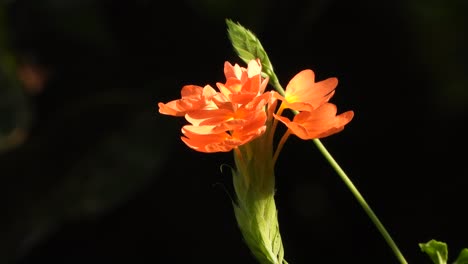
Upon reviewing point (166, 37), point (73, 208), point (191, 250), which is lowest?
point (191, 250)

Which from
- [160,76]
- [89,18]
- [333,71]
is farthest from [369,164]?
[89,18]

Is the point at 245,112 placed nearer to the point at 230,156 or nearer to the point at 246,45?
the point at 246,45

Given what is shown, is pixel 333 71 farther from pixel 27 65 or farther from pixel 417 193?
pixel 27 65

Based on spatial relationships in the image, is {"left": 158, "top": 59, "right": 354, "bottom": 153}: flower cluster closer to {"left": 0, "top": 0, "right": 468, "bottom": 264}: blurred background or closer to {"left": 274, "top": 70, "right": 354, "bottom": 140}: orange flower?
{"left": 274, "top": 70, "right": 354, "bottom": 140}: orange flower

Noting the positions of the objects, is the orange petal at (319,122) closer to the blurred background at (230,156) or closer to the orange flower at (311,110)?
the orange flower at (311,110)

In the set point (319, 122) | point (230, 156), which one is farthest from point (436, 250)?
point (230, 156)

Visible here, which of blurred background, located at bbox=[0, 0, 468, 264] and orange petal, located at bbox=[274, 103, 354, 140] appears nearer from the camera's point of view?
orange petal, located at bbox=[274, 103, 354, 140]

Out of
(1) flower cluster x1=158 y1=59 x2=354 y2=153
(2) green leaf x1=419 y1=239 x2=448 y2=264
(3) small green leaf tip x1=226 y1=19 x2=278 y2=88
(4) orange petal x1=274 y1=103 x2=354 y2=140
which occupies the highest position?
(3) small green leaf tip x1=226 y1=19 x2=278 y2=88

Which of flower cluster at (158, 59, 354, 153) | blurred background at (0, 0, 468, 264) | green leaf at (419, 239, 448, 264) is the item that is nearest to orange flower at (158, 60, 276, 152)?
flower cluster at (158, 59, 354, 153)
